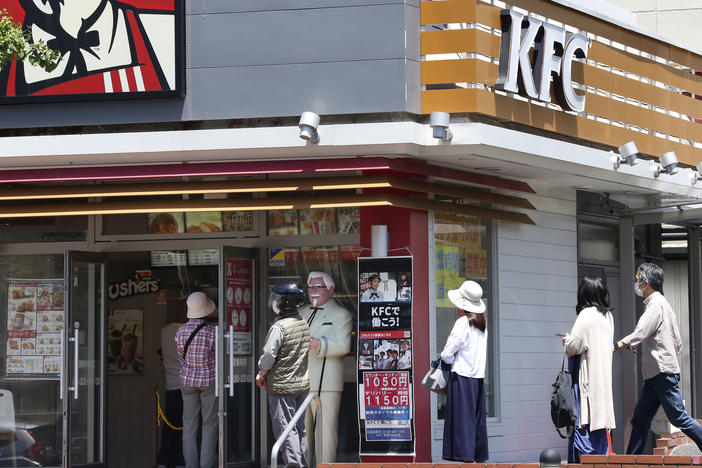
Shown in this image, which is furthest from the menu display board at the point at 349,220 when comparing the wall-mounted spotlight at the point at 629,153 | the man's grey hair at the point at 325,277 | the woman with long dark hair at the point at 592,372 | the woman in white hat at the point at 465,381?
the wall-mounted spotlight at the point at 629,153

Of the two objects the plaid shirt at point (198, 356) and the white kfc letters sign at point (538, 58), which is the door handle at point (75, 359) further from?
the white kfc letters sign at point (538, 58)

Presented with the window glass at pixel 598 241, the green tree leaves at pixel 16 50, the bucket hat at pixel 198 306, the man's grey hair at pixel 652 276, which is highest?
the green tree leaves at pixel 16 50

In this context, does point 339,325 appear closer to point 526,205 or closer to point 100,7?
point 526,205

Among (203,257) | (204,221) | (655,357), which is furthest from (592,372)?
(203,257)

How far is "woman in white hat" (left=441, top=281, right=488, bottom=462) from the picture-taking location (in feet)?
37.2

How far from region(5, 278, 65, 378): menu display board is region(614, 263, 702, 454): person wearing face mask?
A: 20.4 feet

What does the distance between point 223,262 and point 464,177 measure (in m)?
2.68

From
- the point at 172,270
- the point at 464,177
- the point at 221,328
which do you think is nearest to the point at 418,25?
the point at 464,177

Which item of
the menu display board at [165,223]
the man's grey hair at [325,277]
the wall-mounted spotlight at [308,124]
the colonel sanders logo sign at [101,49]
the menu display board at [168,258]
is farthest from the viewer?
the menu display board at [168,258]

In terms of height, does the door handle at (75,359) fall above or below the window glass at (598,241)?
below

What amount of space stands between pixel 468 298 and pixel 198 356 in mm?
3014

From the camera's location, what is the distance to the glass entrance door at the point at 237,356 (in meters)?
12.6

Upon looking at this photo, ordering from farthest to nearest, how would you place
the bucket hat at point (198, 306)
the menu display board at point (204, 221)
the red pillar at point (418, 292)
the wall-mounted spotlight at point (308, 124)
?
1. the menu display board at point (204, 221)
2. the bucket hat at point (198, 306)
3. the red pillar at point (418, 292)
4. the wall-mounted spotlight at point (308, 124)

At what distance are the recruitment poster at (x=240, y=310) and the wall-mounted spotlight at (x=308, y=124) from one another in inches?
88.7
